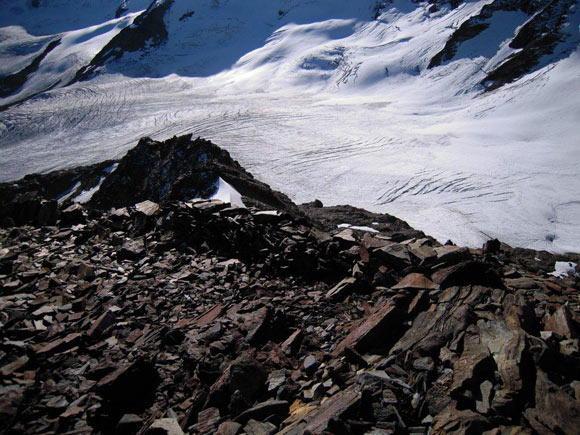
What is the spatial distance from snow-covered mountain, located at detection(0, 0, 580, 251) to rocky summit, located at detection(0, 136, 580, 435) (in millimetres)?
8947

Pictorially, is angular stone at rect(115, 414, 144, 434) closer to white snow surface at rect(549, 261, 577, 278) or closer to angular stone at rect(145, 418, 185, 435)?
angular stone at rect(145, 418, 185, 435)

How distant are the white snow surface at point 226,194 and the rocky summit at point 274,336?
68.2 inches

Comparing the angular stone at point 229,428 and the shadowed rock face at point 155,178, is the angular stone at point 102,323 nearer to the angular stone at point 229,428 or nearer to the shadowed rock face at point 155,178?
the angular stone at point 229,428

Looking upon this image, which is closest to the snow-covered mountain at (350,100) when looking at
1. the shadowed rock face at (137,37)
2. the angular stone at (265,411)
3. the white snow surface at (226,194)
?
the shadowed rock face at (137,37)

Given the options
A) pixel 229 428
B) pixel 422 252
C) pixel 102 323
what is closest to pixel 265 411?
pixel 229 428

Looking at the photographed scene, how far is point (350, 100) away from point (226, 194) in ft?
98.6

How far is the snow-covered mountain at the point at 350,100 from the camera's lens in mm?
18438

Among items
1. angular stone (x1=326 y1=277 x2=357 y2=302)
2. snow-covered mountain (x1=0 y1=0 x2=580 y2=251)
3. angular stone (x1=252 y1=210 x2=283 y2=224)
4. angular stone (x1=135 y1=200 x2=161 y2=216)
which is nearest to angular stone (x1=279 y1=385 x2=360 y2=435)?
angular stone (x1=326 y1=277 x2=357 y2=302)

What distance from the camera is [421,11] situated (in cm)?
4875

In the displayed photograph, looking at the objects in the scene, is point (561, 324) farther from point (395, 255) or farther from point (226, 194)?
point (226, 194)

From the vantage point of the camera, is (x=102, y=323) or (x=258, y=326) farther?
(x=102, y=323)

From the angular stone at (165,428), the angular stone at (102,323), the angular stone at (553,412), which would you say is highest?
the angular stone at (102,323)

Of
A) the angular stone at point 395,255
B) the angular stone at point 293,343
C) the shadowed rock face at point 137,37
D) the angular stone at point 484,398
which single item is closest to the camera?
the angular stone at point 484,398

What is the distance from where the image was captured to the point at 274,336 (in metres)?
4.91
